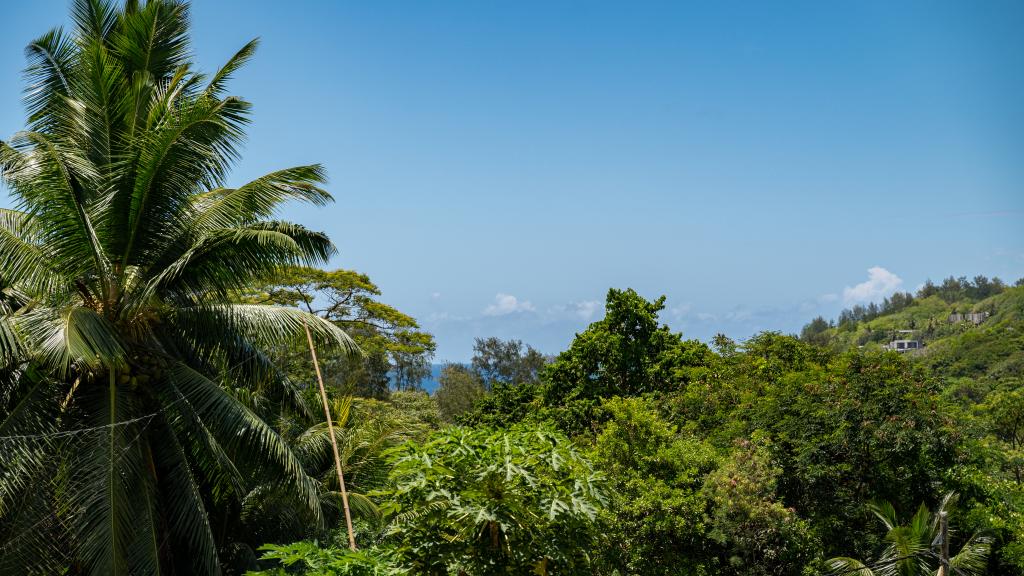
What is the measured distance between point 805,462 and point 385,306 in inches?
718

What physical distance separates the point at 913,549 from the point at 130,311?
12.6m

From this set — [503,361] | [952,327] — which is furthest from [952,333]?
Result: [503,361]

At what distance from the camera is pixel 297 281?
25.5m

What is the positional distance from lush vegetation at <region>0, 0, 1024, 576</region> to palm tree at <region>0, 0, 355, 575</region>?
33mm

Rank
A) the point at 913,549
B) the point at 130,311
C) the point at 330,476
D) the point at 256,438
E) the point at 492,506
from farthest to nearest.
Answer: the point at 330,476
the point at 913,549
the point at 256,438
the point at 130,311
the point at 492,506

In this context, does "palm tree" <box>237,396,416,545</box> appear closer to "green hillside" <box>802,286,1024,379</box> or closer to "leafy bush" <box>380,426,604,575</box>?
"leafy bush" <box>380,426,604,575</box>

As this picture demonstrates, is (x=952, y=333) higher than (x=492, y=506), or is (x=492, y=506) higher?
(x=952, y=333)

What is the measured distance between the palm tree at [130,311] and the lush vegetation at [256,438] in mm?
33

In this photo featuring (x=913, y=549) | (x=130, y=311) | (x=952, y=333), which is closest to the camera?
(x=130, y=311)

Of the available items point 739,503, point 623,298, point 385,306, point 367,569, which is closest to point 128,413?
point 367,569

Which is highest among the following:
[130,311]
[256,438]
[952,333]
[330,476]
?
[952,333]

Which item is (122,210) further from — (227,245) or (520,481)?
(520,481)

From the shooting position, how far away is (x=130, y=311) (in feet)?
26.7

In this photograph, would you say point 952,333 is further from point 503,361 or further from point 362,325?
point 362,325
